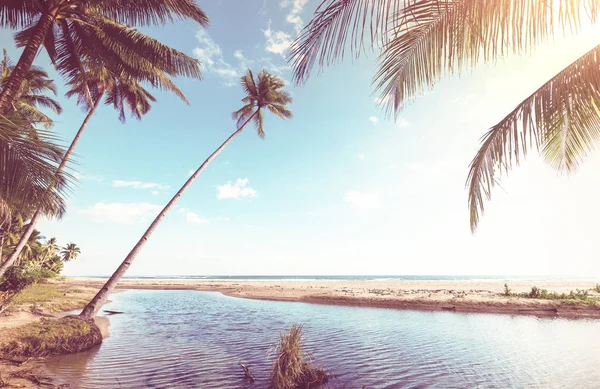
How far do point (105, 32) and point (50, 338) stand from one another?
10.8 meters

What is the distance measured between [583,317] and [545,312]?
1.96m

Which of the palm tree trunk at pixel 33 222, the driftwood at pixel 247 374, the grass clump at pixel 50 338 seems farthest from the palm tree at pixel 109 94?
the driftwood at pixel 247 374

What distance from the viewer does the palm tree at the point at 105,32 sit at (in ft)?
25.3

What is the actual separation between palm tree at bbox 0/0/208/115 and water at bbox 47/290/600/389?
9975 mm

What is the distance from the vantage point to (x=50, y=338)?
31.0 ft

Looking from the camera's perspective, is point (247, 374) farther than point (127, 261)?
No

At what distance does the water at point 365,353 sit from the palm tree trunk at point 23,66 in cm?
704

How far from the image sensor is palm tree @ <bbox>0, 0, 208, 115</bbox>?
7.70 metres

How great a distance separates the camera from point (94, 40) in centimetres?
938

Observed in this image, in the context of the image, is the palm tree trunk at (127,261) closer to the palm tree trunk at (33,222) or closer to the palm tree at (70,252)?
the palm tree trunk at (33,222)

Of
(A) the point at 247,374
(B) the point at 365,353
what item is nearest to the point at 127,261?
(A) the point at 247,374

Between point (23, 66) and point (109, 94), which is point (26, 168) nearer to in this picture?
point (23, 66)

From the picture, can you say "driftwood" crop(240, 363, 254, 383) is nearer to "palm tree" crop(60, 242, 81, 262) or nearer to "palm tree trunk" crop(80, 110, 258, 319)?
"palm tree trunk" crop(80, 110, 258, 319)

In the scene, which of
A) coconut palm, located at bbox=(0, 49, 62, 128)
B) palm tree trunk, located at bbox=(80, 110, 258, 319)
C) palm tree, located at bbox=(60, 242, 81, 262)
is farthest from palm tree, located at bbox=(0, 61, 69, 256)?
palm tree, located at bbox=(60, 242, 81, 262)
